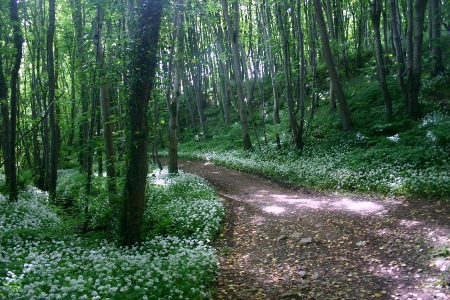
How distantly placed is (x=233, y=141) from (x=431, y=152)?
1591 centimetres

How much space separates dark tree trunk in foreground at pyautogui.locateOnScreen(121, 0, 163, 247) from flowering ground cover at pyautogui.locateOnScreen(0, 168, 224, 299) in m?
0.63

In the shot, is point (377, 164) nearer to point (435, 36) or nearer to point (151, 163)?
point (151, 163)

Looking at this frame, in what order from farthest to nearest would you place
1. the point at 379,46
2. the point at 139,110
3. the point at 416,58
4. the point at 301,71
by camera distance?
the point at 301,71 < the point at 379,46 < the point at 416,58 < the point at 139,110

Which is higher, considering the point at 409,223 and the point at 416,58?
the point at 416,58

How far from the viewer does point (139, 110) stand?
678 centimetres

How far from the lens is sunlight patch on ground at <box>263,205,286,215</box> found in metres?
9.82

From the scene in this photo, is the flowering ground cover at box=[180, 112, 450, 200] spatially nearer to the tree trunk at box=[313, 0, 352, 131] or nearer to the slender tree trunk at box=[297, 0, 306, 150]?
the tree trunk at box=[313, 0, 352, 131]

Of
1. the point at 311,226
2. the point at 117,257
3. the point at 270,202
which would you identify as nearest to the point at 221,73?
the point at 270,202

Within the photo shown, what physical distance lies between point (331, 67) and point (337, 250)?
11133 mm

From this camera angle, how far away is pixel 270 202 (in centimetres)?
1101

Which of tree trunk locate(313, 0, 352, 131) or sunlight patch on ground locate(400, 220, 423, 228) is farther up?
tree trunk locate(313, 0, 352, 131)

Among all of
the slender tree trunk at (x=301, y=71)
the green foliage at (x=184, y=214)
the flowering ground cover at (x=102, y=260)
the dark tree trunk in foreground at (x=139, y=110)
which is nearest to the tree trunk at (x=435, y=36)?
the slender tree trunk at (x=301, y=71)

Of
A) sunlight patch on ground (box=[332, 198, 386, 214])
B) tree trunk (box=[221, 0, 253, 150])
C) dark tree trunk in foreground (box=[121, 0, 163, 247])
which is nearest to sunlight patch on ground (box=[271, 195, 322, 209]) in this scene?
sunlight patch on ground (box=[332, 198, 386, 214])

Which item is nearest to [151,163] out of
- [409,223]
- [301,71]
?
[301,71]
